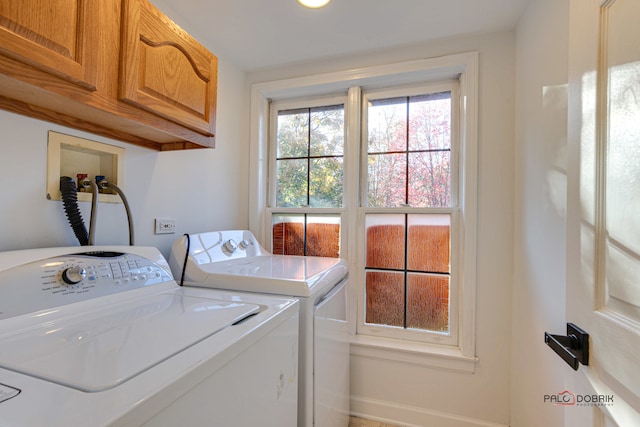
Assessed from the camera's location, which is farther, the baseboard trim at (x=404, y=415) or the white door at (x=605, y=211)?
the baseboard trim at (x=404, y=415)

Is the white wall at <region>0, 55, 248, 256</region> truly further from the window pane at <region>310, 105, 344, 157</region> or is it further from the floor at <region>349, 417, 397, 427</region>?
the floor at <region>349, 417, 397, 427</region>

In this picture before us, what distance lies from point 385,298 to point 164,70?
1.79 metres

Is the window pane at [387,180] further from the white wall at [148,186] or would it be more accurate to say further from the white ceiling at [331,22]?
the white wall at [148,186]

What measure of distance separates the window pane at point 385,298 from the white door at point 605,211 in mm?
1191

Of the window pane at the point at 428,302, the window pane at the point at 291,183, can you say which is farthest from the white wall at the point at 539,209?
the window pane at the point at 291,183

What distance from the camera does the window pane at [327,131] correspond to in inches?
82.4

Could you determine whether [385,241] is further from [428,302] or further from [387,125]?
[387,125]

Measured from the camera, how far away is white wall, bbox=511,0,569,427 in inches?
45.6

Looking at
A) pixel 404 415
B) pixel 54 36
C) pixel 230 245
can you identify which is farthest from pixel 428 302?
pixel 54 36

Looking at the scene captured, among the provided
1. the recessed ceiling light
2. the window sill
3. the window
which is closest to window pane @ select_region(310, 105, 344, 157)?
the window

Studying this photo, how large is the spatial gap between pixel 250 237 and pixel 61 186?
102 cm

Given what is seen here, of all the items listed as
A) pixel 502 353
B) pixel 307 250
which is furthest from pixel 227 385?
pixel 502 353

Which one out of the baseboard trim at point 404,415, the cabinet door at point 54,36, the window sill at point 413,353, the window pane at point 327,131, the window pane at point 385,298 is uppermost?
the window pane at point 327,131

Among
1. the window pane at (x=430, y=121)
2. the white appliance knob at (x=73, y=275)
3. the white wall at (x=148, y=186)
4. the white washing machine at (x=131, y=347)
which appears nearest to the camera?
the white washing machine at (x=131, y=347)
